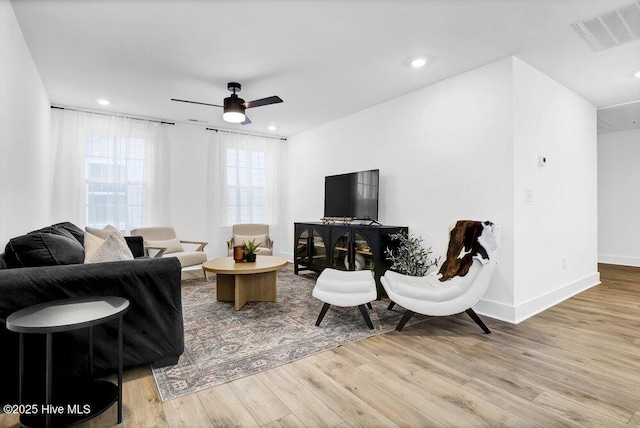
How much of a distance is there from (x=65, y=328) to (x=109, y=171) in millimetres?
4218

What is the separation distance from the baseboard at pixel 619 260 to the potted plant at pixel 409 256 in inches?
194

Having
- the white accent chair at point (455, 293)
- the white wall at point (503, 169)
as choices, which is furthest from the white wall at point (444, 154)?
the white accent chair at point (455, 293)

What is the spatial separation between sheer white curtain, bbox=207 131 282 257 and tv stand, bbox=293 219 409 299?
3.94 ft

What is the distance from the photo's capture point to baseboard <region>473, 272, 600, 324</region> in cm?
300

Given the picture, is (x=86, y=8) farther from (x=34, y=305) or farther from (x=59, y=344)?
(x=59, y=344)

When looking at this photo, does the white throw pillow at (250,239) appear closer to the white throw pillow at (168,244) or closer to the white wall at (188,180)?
the white wall at (188,180)

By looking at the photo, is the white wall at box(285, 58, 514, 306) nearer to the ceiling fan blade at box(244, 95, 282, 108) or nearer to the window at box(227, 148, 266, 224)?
the ceiling fan blade at box(244, 95, 282, 108)

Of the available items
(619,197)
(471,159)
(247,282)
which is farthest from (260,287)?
(619,197)

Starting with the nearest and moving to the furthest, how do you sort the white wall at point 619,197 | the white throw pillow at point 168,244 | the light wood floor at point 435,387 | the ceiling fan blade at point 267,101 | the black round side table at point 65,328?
1. the black round side table at point 65,328
2. the light wood floor at point 435,387
3. the ceiling fan blade at point 267,101
4. the white throw pillow at point 168,244
5. the white wall at point 619,197

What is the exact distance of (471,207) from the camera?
10.8 ft

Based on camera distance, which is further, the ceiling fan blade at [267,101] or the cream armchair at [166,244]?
the cream armchair at [166,244]

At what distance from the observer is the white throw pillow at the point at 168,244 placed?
15.1ft

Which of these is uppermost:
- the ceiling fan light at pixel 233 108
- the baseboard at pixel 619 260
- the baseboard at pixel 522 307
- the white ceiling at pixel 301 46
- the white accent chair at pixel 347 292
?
the white ceiling at pixel 301 46

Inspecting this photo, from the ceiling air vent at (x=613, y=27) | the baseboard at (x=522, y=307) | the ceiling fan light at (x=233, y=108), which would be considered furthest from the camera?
the ceiling fan light at (x=233, y=108)
